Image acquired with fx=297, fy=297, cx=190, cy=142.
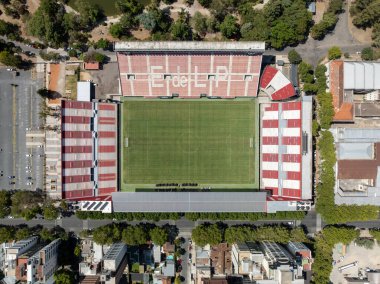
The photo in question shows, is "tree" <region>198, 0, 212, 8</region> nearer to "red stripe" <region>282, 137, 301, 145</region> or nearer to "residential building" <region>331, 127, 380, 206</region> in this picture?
"red stripe" <region>282, 137, 301, 145</region>

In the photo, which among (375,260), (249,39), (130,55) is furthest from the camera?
(375,260)

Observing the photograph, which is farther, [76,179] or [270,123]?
[270,123]

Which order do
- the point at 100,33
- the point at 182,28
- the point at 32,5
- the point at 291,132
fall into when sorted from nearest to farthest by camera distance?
1. the point at 291,132
2. the point at 182,28
3. the point at 32,5
4. the point at 100,33

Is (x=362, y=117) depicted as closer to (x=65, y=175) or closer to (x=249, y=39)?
(x=249, y=39)

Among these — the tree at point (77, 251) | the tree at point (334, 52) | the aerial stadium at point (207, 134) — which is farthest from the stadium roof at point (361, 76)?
the tree at point (77, 251)

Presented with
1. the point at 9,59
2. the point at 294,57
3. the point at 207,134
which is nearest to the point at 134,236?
the point at 207,134

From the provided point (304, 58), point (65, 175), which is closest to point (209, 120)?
point (304, 58)

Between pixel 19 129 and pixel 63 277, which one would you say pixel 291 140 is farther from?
pixel 19 129
